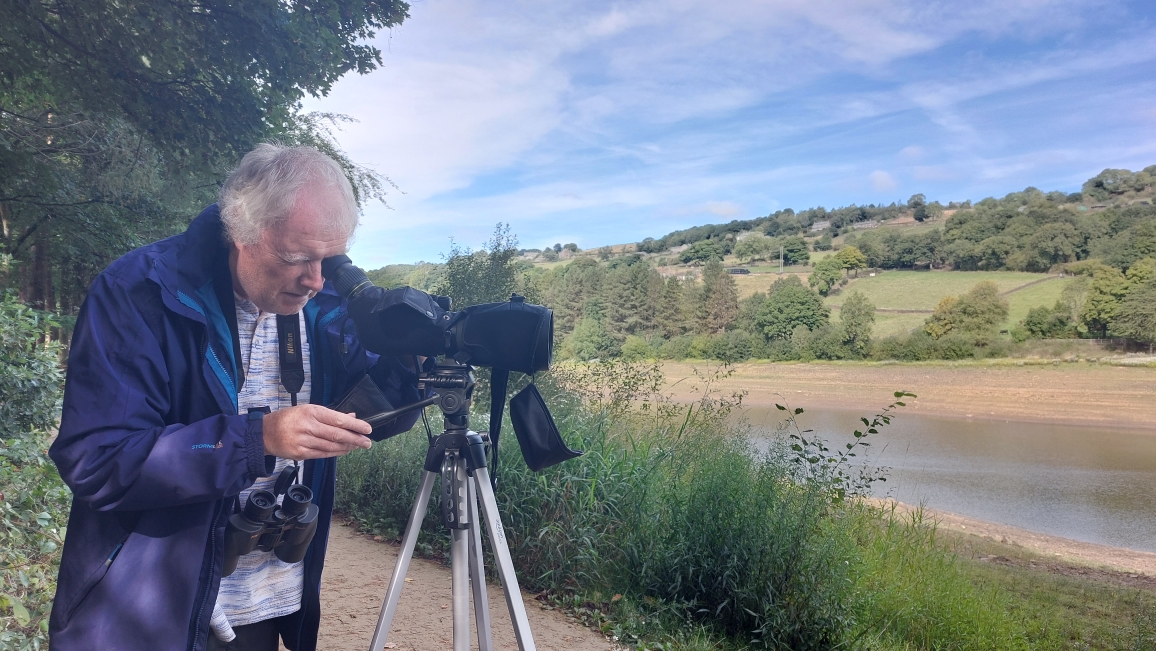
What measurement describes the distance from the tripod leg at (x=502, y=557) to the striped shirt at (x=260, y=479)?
410 millimetres

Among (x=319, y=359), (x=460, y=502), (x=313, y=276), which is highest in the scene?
(x=313, y=276)

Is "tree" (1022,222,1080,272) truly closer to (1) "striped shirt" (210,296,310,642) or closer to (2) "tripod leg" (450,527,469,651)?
(2) "tripod leg" (450,527,469,651)

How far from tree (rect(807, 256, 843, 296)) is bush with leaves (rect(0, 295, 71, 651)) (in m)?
37.3

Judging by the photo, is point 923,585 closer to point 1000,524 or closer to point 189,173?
point 189,173

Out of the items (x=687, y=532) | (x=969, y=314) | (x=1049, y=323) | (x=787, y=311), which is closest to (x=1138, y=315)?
(x=1049, y=323)

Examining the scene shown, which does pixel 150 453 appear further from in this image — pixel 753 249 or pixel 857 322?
pixel 753 249

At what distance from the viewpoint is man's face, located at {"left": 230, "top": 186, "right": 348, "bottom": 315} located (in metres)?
1.22

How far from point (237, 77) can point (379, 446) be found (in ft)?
10.2

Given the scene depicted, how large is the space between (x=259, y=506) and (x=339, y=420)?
12.5 inches

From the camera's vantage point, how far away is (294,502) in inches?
49.9

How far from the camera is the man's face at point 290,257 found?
4.00 feet

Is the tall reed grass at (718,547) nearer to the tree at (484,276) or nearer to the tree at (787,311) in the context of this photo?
the tree at (484,276)

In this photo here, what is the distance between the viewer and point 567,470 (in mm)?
4262

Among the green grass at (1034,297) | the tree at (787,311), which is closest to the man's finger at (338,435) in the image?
the tree at (787,311)
